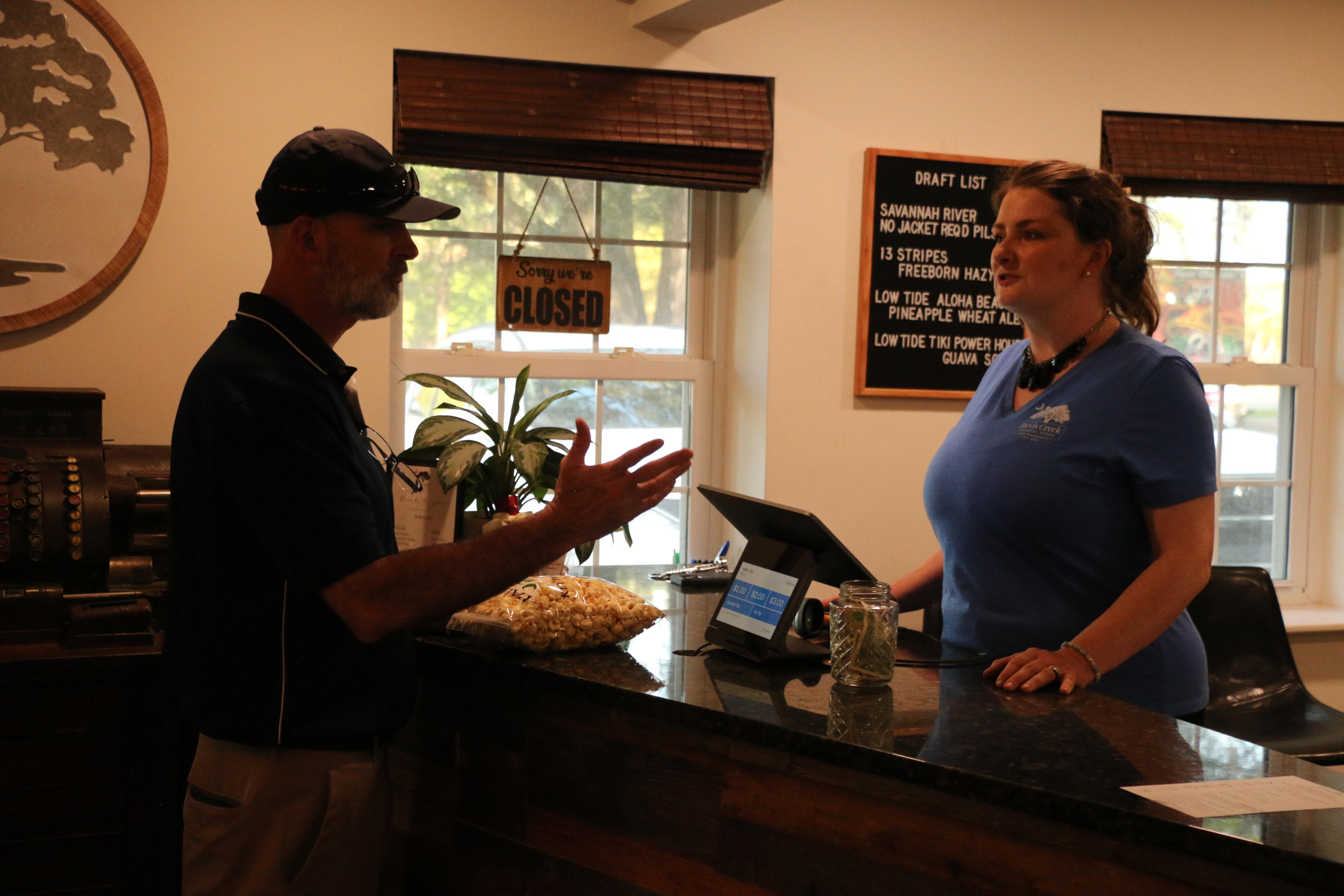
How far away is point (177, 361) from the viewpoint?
2729mm

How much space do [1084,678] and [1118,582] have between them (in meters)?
0.23

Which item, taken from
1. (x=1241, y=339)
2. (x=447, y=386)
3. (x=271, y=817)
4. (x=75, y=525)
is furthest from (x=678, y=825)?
(x=1241, y=339)

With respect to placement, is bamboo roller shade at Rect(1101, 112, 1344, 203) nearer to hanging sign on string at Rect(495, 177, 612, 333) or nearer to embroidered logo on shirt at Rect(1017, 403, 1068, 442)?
hanging sign on string at Rect(495, 177, 612, 333)

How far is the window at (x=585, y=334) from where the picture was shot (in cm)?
314

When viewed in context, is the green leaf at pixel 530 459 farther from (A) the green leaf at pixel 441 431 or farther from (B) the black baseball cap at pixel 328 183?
(B) the black baseball cap at pixel 328 183

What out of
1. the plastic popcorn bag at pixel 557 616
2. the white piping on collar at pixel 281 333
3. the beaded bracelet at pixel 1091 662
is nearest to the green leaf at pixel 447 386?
the plastic popcorn bag at pixel 557 616

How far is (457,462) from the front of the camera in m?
2.06

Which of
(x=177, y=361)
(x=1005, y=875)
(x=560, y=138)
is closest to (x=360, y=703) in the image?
(x=1005, y=875)

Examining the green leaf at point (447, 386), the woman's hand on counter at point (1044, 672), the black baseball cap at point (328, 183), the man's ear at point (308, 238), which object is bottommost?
the woman's hand on counter at point (1044, 672)

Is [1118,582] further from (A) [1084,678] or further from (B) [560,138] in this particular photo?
(B) [560,138]

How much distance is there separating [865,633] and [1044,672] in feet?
0.92

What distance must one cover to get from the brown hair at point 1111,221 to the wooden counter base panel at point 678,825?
3.44 feet

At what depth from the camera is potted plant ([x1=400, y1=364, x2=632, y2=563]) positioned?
2.08 metres

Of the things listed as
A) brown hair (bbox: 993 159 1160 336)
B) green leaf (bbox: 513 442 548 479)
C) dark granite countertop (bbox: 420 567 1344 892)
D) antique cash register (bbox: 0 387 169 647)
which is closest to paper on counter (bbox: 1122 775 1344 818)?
dark granite countertop (bbox: 420 567 1344 892)
